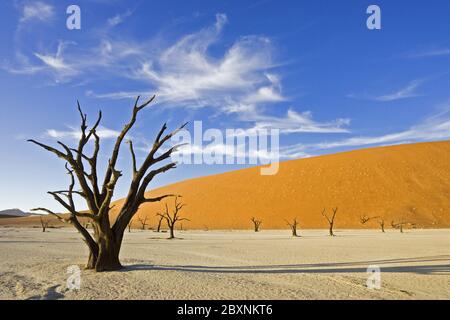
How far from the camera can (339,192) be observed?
68.6 meters

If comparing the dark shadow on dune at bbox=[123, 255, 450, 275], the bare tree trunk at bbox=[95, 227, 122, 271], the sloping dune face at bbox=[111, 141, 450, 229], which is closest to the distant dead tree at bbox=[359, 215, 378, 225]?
the sloping dune face at bbox=[111, 141, 450, 229]

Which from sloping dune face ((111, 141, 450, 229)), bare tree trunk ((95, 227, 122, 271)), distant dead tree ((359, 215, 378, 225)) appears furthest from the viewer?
sloping dune face ((111, 141, 450, 229))

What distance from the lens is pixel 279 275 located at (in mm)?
10820

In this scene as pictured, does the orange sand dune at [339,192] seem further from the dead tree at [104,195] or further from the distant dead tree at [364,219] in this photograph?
the dead tree at [104,195]

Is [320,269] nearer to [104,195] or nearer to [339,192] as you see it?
[104,195]

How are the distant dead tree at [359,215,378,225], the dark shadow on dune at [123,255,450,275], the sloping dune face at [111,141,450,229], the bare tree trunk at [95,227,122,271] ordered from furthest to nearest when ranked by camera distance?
1. the sloping dune face at [111,141,450,229]
2. the distant dead tree at [359,215,378,225]
3. the dark shadow on dune at [123,255,450,275]
4. the bare tree trunk at [95,227,122,271]

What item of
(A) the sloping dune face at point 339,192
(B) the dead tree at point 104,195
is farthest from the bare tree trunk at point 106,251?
(A) the sloping dune face at point 339,192

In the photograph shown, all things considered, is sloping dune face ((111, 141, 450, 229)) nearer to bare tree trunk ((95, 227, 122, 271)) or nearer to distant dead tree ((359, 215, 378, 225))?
distant dead tree ((359, 215, 378, 225))

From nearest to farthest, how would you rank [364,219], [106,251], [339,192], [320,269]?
[106,251] < [320,269] < [364,219] < [339,192]

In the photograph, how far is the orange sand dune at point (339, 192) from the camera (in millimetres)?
60125

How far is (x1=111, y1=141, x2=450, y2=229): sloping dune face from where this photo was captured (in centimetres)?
6003

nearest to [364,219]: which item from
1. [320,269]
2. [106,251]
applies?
[320,269]

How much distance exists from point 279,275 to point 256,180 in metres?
75.8
